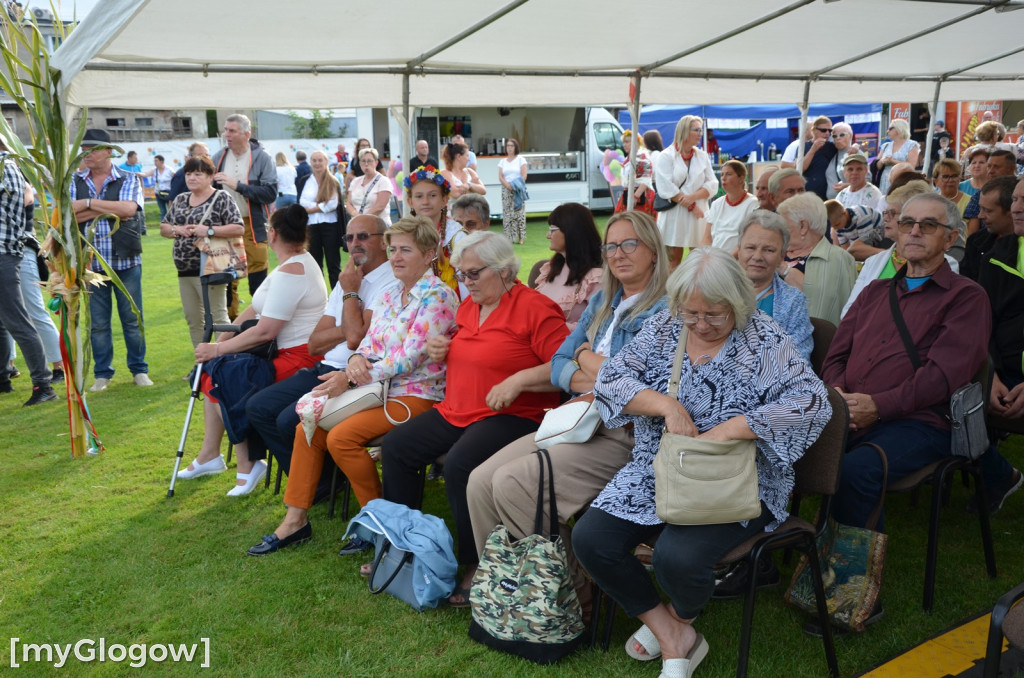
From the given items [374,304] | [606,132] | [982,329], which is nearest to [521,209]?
[606,132]

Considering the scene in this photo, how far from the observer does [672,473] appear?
2469mm

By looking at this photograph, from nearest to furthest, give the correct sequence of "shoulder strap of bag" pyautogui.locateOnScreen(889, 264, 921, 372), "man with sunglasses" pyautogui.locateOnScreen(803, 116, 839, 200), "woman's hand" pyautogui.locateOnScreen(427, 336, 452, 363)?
1. "shoulder strap of bag" pyautogui.locateOnScreen(889, 264, 921, 372)
2. "woman's hand" pyautogui.locateOnScreen(427, 336, 452, 363)
3. "man with sunglasses" pyautogui.locateOnScreen(803, 116, 839, 200)

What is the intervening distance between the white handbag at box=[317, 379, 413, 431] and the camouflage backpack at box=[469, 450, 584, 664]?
41.6 inches

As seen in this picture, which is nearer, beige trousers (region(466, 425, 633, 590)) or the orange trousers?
beige trousers (region(466, 425, 633, 590))

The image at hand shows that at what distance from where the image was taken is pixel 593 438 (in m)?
3.11

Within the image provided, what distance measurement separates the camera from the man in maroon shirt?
9.89 ft

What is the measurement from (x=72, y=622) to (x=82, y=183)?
13.4 ft

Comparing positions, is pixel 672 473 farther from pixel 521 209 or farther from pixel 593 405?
pixel 521 209

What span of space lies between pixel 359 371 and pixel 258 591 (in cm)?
108

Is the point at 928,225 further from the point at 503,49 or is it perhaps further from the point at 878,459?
the point at 503,49

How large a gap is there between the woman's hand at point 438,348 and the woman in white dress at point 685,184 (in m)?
4.87

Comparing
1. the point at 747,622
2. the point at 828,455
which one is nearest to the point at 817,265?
the point at 828,455

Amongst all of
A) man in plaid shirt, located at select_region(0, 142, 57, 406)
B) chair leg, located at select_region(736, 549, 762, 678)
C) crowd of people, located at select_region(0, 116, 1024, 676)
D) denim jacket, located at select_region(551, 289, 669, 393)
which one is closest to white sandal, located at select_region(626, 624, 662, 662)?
crowd of people, located at select_region(0, 116, 1024, 676)

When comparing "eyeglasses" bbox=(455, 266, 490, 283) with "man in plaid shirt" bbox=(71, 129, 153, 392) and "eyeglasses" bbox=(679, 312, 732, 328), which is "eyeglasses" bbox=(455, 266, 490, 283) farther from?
"man in plaid shirt" bbox=(71, 129, 153, 392)
